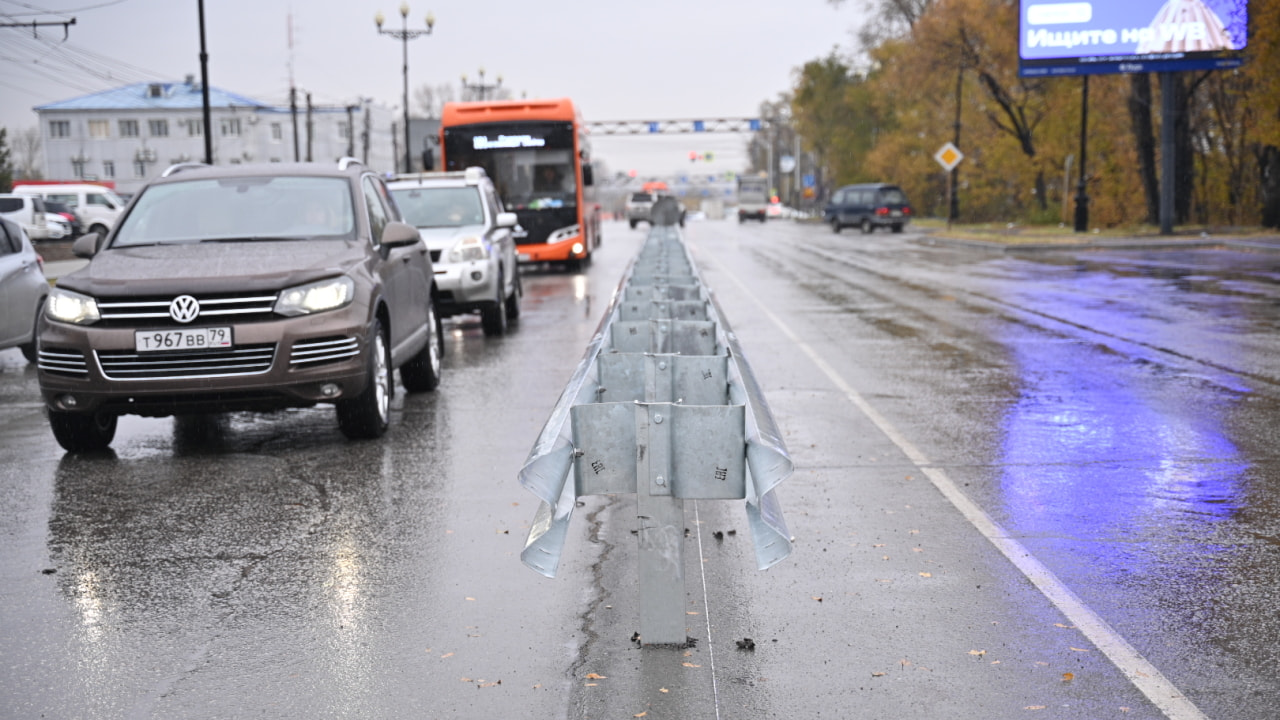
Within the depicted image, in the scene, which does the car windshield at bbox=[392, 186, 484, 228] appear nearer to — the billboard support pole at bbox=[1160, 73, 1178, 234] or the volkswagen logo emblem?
the volkswagen logo emblem

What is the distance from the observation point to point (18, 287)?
1273cm

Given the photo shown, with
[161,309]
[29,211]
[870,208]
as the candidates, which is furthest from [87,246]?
[870,208]

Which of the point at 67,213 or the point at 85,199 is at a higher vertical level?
the point at 85,199

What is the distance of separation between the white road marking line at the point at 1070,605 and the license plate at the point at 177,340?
157 inches

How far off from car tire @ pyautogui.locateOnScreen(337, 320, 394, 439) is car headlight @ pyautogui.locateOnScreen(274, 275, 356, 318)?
284 mm

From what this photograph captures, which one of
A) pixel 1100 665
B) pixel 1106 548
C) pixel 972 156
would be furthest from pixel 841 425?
pixel 972 156

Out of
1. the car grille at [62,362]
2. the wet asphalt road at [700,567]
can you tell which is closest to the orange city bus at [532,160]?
the wet asphalt road at [700,567]

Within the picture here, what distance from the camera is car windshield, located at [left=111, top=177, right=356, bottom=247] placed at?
8.96 m

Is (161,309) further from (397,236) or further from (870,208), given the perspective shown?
(870,208)

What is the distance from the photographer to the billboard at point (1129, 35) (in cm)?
3484

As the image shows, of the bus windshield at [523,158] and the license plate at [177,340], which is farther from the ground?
the bus windshield at [523,158]

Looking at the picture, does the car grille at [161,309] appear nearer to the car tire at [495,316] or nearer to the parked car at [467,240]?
the parked car at [467,240]

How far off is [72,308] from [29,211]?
4137cm

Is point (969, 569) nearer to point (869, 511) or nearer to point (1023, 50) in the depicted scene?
point (869, 511)
